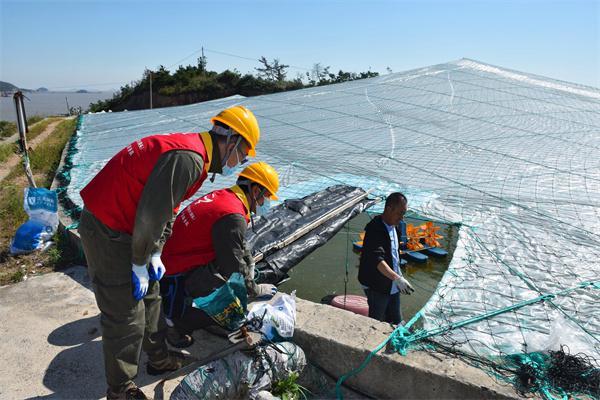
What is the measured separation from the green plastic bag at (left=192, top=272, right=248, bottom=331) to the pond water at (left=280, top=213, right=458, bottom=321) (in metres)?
1.91

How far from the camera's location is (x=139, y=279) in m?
1.89

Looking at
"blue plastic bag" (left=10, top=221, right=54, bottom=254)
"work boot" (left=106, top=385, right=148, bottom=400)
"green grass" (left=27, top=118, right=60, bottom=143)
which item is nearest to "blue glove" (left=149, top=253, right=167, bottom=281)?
"work boot" (left=106, top=385, right=148, bottom=400)

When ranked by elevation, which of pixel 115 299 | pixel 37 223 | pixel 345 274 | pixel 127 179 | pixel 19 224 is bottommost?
pixel 345 274

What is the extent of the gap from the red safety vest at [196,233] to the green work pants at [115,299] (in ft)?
1.58

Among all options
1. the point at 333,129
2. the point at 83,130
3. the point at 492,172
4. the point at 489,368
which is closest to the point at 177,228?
the point at 489,368

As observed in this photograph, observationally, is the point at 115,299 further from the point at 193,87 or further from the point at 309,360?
the point at 193,87

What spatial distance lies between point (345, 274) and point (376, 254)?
179 cm

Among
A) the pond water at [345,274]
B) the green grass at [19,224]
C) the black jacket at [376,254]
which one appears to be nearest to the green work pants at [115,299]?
the black jacket at [376,254]

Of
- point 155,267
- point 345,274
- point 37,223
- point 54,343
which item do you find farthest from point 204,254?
point 37,223

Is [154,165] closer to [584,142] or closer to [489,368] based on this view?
[489,368]

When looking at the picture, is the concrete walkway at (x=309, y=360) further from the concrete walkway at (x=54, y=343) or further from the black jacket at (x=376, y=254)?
the black jacket at (x=376, y=254)

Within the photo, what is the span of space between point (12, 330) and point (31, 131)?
1204 centimetres

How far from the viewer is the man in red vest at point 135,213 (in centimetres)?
176

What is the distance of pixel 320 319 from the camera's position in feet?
8.14
